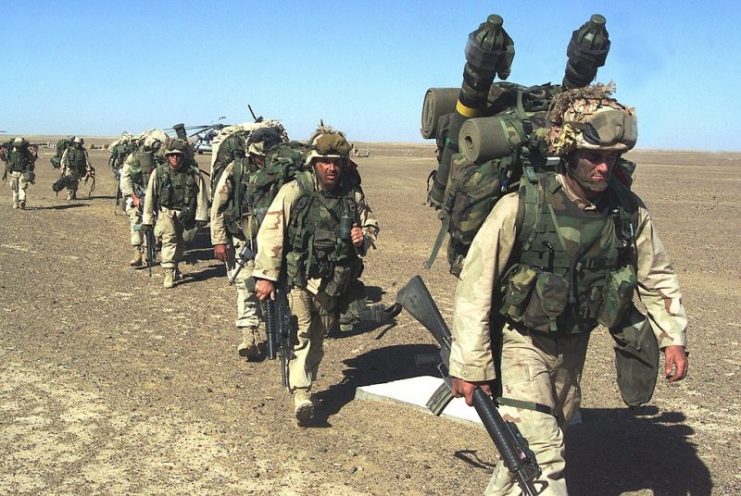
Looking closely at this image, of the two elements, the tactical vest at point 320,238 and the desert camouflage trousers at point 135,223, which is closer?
the tactical vest at point 320,238

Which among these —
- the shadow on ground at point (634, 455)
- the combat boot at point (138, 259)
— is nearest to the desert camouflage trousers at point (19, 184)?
the combat boot at point (138, 259)

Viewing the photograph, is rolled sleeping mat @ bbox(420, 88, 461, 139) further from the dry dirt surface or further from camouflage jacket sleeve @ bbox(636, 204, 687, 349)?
the dry dirt surface

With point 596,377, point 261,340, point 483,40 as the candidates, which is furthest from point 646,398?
point 261,340

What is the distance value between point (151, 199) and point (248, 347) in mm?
4561

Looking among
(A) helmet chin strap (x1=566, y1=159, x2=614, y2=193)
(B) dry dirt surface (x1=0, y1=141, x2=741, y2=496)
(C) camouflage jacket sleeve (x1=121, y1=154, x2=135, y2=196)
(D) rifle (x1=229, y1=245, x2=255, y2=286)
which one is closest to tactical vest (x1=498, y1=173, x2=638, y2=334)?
(A) helmet chin strap (x1=566, y1=159, x2=614, y2=193)

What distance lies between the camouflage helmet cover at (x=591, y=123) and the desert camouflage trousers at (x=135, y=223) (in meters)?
9.76

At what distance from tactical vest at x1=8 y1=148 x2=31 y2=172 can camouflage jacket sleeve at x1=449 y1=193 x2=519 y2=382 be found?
18805 millimetres

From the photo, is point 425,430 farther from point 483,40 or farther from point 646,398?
point 483,40

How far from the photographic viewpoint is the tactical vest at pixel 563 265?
3807 mm

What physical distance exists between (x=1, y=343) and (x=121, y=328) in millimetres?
1316

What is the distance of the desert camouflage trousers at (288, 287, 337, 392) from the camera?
6.18 metres

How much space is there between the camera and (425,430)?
605 cm

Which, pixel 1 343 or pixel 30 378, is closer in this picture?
pixel 30 378

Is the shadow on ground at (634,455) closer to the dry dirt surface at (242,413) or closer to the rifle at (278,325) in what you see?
the dry dirt surface at (242,413)
